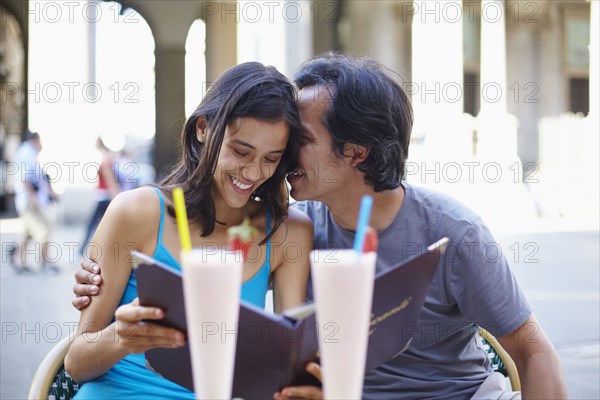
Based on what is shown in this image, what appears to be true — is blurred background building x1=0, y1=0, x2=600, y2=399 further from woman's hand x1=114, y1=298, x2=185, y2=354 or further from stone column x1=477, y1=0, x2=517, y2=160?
woman's hand x1=114, y1=298, x2=185, y2=354

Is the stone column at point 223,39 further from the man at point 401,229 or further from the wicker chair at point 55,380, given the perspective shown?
the wicker chair at point 55,380

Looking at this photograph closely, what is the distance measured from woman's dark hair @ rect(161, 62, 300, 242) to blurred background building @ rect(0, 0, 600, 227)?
10.4 meters

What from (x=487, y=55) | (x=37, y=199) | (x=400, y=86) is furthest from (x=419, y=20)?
(x=400, y=86)

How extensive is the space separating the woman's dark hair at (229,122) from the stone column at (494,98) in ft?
53.0

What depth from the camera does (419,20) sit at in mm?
17078

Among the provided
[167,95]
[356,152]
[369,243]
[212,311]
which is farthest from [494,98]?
[212,311]

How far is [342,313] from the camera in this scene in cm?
110

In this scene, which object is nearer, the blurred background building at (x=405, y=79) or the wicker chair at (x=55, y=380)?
the wicker chair at (x=55, y=380)

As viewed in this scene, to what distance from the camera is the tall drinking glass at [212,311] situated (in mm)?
1066

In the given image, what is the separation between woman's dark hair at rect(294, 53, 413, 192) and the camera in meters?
2.16

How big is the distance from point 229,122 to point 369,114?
419 millimetres

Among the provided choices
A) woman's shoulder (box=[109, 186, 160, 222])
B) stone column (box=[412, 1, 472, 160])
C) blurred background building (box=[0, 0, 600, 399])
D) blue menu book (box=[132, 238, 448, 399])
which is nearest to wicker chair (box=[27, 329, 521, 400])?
woman's shoulder (box=[109, 186, 160, 222])

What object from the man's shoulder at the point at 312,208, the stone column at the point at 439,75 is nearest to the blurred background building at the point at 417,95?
the stone column at the point at 439,75

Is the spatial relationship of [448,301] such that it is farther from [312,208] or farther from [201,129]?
[201,129]
